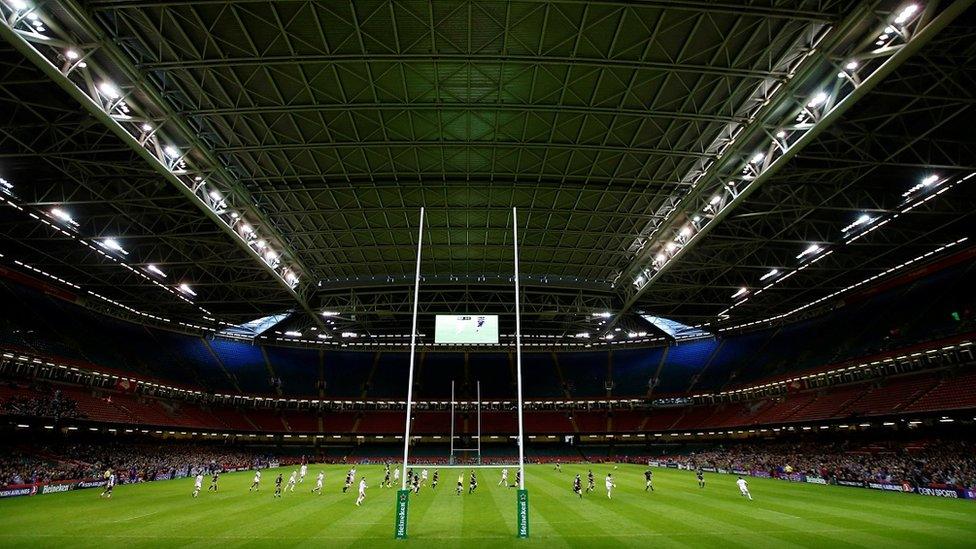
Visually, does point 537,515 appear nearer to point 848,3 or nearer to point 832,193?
point 848,3

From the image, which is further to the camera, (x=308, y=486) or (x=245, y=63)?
(x=308, y=486)

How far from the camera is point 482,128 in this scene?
25.2 meters

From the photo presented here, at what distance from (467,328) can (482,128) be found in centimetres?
1171

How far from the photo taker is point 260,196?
3139 cm

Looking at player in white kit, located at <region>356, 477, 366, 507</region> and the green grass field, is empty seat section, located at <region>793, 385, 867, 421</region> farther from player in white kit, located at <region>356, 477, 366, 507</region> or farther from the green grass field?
player in white kit, located at <region>356, 477, 366, 507</region>

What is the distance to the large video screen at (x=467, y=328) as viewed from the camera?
19.0 meters

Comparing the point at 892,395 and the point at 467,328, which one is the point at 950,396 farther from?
the point at 467,328

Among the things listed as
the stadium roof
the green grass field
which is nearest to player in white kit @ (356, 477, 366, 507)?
the green grass field

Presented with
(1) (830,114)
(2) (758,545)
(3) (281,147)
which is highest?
(3) (281,147)

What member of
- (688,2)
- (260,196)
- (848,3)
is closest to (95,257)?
(260,196)

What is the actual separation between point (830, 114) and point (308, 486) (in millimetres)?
39686

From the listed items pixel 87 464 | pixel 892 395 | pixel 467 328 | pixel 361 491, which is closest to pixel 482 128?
pixel 467 328

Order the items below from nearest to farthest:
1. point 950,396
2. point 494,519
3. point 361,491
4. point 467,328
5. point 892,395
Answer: point 467,328 < point 494,519 < point 361,491 < point 950,396 < point 892,395

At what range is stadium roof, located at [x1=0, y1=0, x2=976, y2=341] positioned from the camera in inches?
726
